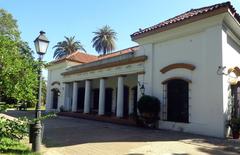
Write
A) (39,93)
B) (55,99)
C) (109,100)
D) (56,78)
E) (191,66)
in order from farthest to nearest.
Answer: (55,99)
(56,78)
(109,100)
(191,66)
(39,93)

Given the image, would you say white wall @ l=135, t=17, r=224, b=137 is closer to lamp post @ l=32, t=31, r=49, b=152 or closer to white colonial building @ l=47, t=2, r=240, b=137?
white colonial building @ l=47, t=2, r=240, b=137

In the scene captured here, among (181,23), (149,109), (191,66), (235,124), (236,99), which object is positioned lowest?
(235,124)

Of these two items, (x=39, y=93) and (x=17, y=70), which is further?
(x=39, y=93)

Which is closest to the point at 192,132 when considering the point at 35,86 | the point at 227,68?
the point at 227,68

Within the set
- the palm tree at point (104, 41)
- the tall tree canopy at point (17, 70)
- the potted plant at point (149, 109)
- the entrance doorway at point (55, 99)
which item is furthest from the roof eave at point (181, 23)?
the palm tree at point (104, 41)

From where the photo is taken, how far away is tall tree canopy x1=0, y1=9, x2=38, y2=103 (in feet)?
22.7

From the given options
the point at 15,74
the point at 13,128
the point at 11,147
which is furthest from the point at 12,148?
the point at 15,74

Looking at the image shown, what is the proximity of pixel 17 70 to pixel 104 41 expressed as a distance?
40117mm

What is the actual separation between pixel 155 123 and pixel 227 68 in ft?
14.7

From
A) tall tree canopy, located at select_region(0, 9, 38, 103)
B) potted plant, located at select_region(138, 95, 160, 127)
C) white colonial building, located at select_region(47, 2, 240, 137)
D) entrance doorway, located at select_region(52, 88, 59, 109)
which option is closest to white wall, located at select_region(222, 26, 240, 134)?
white colonial building, located at select_region(47, 2, 240, 137)

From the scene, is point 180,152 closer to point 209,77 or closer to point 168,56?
point 209,77

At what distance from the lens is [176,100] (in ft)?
41.4

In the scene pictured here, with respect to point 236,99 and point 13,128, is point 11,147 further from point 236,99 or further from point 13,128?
point 236,99

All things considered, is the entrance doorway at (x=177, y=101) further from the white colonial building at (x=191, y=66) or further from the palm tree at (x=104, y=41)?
the palm tree at (x=104, y=41)
